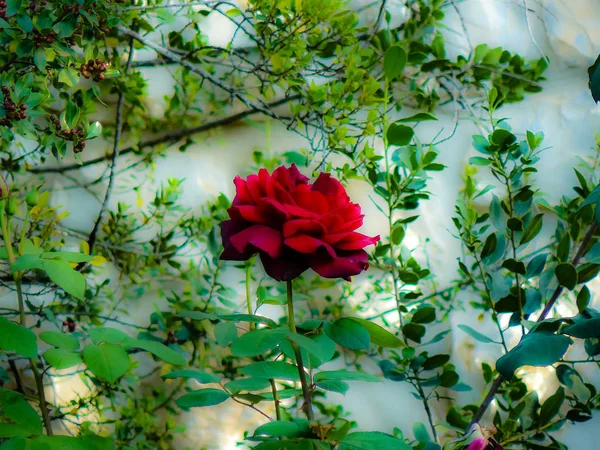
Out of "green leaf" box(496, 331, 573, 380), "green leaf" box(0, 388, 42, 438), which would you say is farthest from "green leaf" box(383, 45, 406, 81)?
"green leaf" box(0, 388, 42, 438)

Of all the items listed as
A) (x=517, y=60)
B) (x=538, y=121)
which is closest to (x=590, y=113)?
(x=538, y=121)

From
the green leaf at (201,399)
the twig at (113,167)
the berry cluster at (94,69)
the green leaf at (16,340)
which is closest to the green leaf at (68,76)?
the berry cluster at (94,69)

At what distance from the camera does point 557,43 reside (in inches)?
47.1

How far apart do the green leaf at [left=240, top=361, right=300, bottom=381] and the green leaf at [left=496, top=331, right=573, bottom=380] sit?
267 millimetres

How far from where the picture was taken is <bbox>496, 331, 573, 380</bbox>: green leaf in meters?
0.64

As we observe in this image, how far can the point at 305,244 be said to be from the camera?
0.51 meters

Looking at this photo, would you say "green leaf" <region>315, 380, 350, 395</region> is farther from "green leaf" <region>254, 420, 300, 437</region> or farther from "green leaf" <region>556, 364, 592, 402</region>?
"green leaf" <region>556, 364, 592, 402</region>

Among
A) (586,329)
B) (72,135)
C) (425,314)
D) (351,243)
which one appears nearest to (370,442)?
(351,243)

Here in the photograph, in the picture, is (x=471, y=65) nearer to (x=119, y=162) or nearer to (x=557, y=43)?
(x=557, y=43)

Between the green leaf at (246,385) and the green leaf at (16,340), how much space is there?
0.21 meters

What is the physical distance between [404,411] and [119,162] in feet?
2.83

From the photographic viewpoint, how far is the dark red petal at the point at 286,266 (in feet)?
1.74

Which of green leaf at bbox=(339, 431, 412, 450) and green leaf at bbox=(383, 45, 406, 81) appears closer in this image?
green leaf at bbox=(339, 431, 412, 450)

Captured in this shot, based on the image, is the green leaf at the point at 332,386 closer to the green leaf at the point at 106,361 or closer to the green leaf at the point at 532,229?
the green leaf at the point at 106,361
